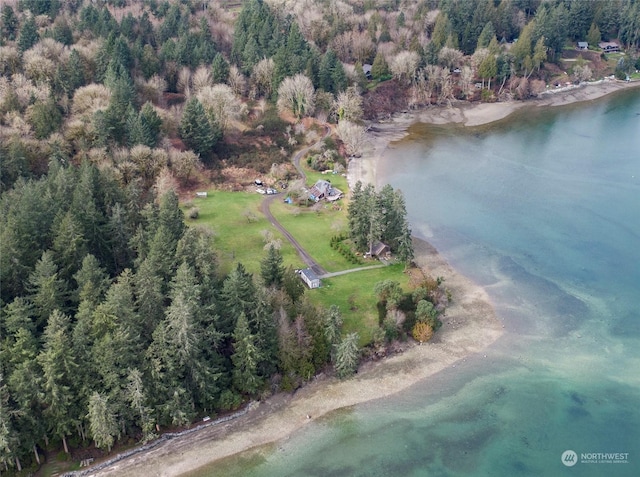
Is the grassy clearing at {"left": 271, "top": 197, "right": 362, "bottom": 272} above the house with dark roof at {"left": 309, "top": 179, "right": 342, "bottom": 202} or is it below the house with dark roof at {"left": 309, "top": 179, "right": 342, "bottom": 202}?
below

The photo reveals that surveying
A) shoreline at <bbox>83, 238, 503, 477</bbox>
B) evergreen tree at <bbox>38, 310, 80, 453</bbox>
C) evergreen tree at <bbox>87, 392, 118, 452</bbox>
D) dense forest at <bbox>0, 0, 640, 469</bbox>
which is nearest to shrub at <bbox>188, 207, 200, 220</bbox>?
dense forest at <bbox>0, 0, 640, 469</bbox>

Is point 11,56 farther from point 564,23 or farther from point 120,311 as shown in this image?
point 564,23

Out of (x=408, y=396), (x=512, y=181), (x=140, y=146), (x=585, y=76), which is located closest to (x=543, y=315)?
(x=408, y=396)

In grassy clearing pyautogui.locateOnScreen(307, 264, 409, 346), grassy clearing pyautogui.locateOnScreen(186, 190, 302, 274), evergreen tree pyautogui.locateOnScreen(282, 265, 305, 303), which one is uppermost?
evergreen tree pyautogui.locateOnScreen(282, 265, 305, 303)

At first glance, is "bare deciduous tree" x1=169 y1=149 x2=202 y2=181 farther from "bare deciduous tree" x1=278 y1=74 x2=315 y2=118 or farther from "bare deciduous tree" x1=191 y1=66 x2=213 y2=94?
"bare deciduous tree" x1=278 y1=74 x2=315 y2=118

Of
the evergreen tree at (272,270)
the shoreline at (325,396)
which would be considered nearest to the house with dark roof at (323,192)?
the shoreline at (325,396)

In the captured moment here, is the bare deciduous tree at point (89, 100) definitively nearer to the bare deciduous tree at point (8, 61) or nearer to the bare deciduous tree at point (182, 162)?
the bare deciduous tree at point (8, 61)
